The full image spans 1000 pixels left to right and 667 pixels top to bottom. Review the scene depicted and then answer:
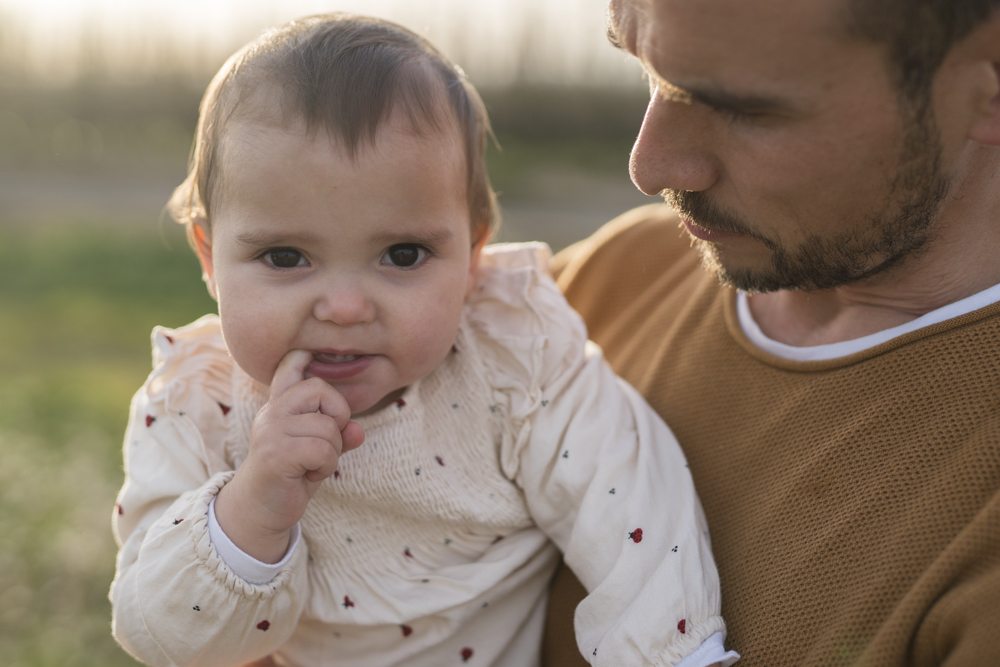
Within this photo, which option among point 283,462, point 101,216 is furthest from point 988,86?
point 101,216

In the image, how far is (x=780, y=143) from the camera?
131 centimetres

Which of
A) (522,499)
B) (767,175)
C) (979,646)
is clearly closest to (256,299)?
(522,499)

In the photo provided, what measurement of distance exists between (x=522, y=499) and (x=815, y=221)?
73cm

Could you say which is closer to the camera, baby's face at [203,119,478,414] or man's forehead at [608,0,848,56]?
man's forehead at [608,0,848,56]

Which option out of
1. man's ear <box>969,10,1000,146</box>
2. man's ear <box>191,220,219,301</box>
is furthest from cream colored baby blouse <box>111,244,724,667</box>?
man's ear <box>969,10,1000,146</box>

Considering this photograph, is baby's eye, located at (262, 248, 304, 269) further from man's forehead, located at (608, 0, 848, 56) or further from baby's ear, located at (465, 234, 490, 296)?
man's forehead, located at (608, 0, 848, 56)

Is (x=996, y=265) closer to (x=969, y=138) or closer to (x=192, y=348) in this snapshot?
(x=969, y=138)

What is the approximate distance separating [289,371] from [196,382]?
278 millimetres

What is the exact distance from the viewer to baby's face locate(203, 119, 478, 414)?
1371 mm

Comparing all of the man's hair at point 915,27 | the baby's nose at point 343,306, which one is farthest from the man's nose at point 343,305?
the man's hair at point 915,27

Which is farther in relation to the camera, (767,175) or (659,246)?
(659,246)

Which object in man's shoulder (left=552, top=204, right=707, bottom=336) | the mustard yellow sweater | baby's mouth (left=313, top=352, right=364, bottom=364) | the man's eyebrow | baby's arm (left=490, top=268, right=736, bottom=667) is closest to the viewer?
the mustard yellow sweater

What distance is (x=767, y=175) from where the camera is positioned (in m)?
1.34

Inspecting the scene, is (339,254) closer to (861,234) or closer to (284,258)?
(284,258)
